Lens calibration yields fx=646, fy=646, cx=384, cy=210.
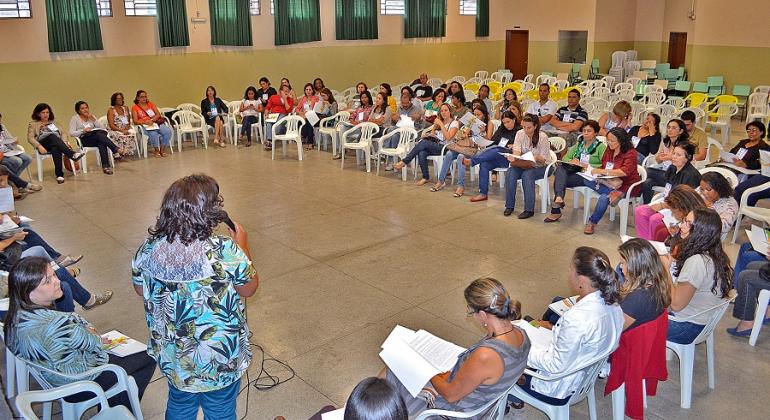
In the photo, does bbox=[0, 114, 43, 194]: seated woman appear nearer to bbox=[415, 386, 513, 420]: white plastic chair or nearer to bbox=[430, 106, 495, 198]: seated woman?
bbox=[430, 106, 495, 198]: seated woman

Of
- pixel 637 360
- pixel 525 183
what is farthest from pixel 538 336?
pixel 525 183

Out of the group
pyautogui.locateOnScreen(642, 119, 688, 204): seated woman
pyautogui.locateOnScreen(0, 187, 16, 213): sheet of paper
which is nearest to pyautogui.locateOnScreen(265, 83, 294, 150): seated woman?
pyautogui.locateOnScreen(0, 187, 16, 213): sheet of paper

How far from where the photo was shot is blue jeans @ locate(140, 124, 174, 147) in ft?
34.4

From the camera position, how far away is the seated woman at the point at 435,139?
324 inches

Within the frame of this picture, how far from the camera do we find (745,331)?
4395 millimetres

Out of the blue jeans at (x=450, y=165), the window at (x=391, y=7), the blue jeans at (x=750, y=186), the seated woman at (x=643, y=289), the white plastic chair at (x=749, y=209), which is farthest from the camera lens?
the window at (x=391, y=7)

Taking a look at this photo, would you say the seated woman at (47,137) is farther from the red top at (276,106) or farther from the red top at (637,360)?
the red top at (637,360)

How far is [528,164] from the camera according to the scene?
707cm

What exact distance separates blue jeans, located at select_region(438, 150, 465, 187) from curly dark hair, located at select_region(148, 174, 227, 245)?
19.5 ft

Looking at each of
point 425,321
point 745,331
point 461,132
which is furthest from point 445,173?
point 745,331

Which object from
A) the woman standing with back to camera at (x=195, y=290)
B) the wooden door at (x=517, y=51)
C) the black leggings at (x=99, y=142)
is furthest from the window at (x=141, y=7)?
the woman standing with back to camera at (x=195, y=290)

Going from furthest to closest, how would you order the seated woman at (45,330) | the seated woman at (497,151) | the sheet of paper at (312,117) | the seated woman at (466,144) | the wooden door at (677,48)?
the wooden door at (677,48), the sheet of paper at (312,117), the seated woman at (466,144), the seated woman at (497,151), the seated woman at (45,330)

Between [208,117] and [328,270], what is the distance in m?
6.69

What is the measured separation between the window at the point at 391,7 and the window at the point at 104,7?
6.66 meters
